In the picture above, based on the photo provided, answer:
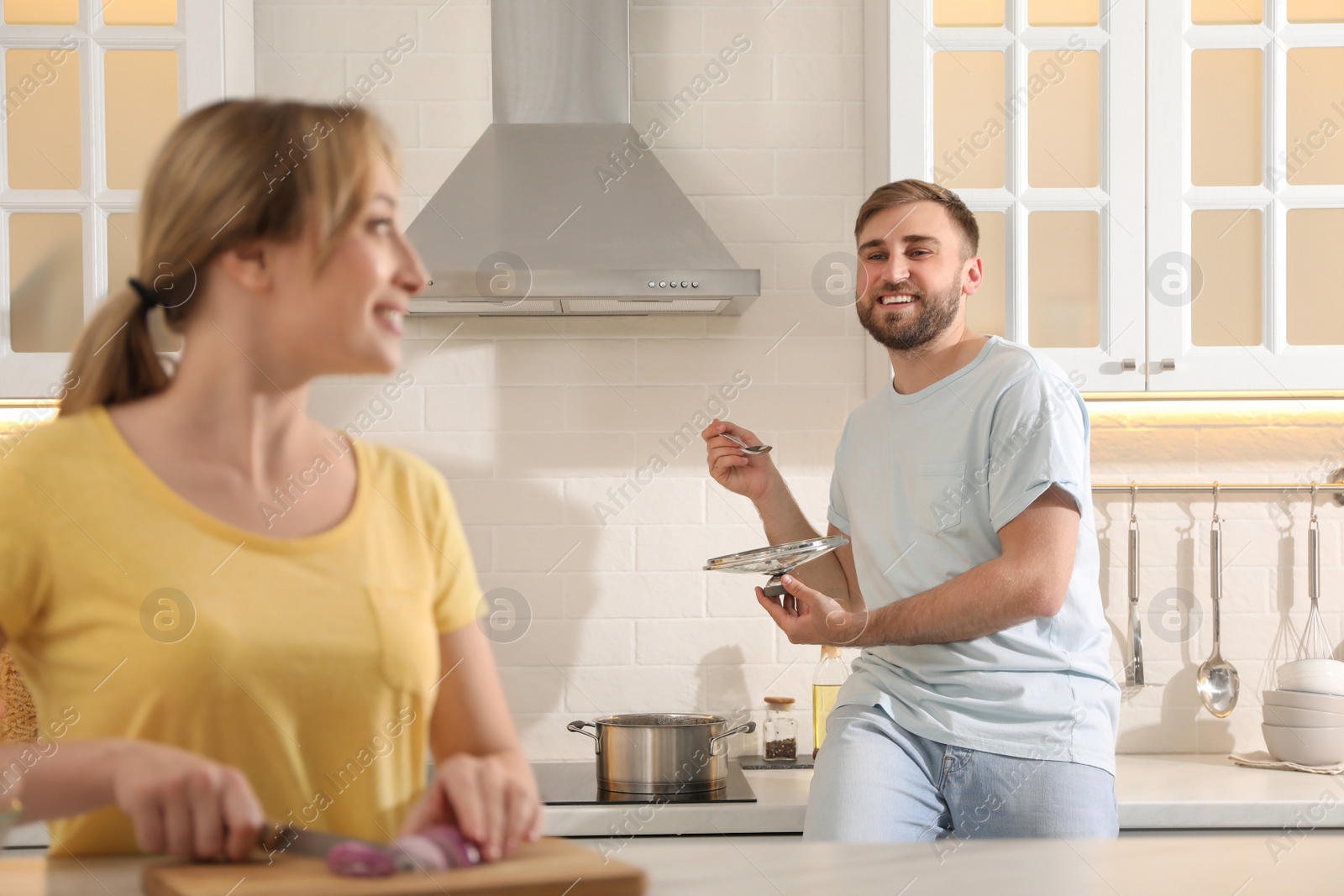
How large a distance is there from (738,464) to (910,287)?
0.07 metres

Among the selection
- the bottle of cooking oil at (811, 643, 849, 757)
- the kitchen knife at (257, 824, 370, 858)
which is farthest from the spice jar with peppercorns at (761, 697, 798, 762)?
the kitchen knife at (257, 824, 370, 858)

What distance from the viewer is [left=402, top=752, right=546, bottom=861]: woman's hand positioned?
0.65 ft

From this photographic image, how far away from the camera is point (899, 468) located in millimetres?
339

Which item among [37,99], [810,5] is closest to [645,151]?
[810,5]

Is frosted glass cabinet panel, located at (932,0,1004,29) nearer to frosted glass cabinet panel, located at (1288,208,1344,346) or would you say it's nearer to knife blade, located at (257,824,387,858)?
frosted glass cabinet panel, located at (1288,208,1344,346)

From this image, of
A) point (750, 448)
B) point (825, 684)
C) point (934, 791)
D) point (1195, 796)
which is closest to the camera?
point (750, 448)

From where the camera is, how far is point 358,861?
0.64 ft

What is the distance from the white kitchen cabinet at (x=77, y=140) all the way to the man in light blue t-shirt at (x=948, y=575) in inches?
5.8

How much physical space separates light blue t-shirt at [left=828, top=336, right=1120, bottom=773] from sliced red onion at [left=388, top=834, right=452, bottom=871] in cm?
16

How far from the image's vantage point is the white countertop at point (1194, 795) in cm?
85

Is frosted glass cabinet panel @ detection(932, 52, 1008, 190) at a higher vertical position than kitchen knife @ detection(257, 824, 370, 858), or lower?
higher

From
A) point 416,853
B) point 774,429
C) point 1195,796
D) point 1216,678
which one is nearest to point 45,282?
point 416,853

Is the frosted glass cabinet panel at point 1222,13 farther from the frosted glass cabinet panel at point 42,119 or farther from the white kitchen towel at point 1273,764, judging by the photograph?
the frosted glass cabinet panel at point 42,119

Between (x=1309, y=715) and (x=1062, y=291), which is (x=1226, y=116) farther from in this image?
(x=1309, y=715)
